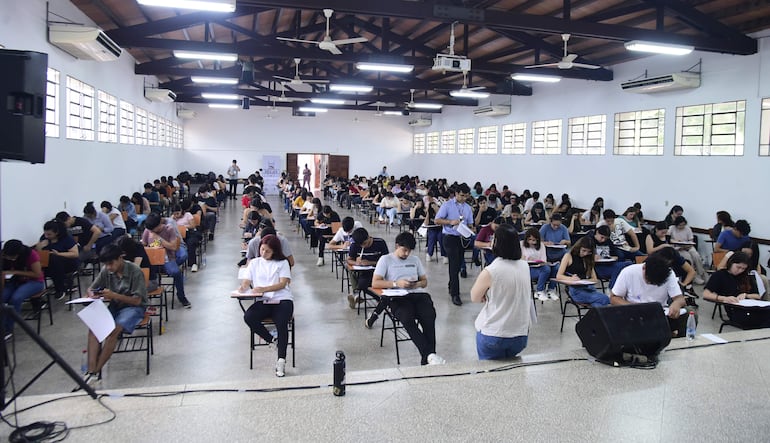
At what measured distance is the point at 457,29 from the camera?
13727 millimetres

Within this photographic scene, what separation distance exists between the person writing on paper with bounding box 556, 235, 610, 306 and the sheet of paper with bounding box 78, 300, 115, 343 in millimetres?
4273

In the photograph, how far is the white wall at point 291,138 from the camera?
25406mm

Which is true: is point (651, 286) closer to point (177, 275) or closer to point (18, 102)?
point (18, 102)

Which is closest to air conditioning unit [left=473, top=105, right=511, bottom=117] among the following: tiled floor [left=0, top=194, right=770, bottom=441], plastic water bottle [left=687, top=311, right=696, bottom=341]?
tiled floor [left=0, top=194, right=770, bottom=441]

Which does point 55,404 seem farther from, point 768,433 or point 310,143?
point 310,143

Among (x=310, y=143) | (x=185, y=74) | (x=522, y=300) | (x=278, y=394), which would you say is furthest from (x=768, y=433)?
(x=310, y=143)

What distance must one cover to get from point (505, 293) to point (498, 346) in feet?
1.40

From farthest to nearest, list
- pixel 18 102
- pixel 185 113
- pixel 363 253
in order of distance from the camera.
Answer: pixel 185 113
pixel 363 253
pixel 18 102

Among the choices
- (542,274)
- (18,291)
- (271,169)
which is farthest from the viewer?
(271,169)

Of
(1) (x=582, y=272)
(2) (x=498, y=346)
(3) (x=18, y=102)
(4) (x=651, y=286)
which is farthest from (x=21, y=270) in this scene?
(4) (x=651, y=286)

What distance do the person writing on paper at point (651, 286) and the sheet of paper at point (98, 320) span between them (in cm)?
425

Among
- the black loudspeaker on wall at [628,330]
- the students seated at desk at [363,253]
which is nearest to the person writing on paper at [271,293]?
the students seated at desk at [363,253]

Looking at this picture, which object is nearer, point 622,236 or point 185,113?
point 622,236

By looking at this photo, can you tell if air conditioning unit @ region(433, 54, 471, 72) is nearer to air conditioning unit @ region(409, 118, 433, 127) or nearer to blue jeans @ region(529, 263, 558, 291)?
blue jeans @ region(529, 263, 558, 291)
